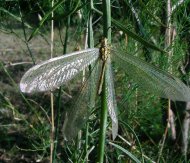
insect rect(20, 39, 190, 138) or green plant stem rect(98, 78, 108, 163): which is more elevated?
insect rect(20, 39, 190, 138)

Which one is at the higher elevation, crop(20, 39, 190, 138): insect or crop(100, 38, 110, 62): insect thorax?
crop(100, 38, 110, 62): insect thorax

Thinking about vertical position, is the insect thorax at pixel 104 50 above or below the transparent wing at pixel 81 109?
above

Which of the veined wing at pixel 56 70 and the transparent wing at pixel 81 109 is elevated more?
the veined wing at pixel 56 70

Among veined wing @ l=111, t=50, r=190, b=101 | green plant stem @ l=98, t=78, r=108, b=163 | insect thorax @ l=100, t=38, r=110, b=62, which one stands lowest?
green plant stem @ l=98, t=78, r=108, b=163

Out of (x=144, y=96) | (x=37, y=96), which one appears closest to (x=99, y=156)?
(x=144, y=96)

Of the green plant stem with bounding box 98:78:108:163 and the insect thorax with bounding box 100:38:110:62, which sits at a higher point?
the insect thorax with bounding box 100:38:110:62

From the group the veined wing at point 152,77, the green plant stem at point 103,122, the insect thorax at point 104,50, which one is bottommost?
the green plant stem at point 103,122
